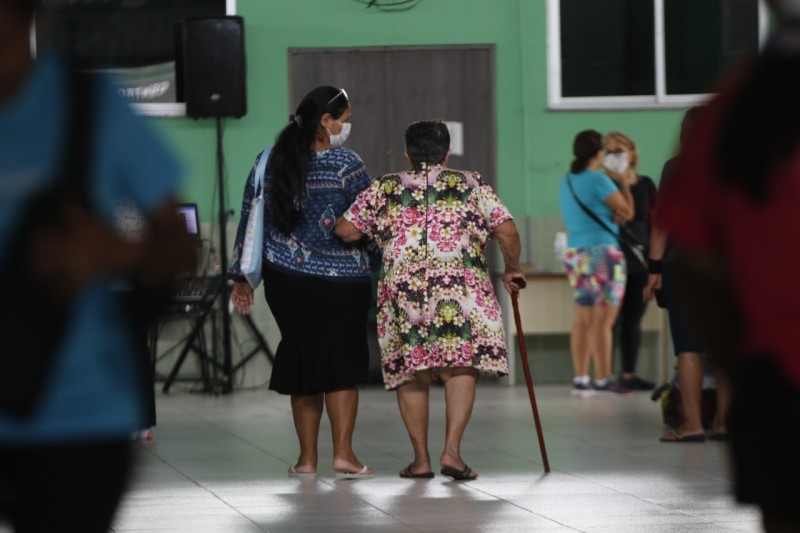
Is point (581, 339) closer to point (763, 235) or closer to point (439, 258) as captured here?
point (439, 258)

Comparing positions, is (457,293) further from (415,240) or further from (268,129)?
(268,129)

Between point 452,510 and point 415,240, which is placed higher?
point 415,240

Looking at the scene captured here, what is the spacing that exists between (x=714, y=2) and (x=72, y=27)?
534 cm

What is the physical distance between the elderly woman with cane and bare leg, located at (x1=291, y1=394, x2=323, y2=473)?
46cm

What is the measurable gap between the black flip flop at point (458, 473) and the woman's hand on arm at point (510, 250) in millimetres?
898

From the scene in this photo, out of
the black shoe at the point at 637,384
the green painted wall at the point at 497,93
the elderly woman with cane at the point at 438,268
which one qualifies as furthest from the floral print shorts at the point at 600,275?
the elderly woman with cane at the point at 438,268

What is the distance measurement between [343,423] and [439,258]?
933mm

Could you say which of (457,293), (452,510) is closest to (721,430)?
(457,293)

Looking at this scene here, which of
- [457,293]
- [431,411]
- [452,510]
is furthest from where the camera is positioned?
[431,411]

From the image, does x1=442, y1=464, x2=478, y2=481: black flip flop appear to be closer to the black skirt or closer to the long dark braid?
the black skirt

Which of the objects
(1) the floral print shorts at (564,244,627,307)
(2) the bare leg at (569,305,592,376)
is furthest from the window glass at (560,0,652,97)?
(2) the bare leg at (569,305,592,376)

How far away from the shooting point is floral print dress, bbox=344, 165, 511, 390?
7977 millimetres

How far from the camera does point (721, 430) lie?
955 centimetres

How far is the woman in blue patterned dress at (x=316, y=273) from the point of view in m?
8.10
